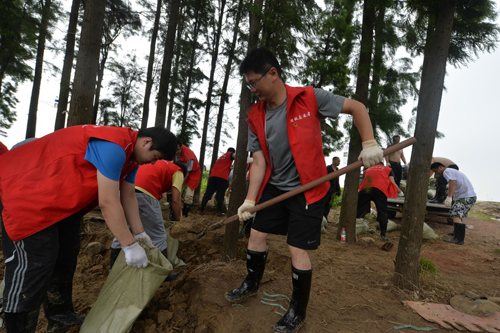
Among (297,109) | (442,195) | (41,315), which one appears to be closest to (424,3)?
(297,109)

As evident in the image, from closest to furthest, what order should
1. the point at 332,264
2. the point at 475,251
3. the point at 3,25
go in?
the point at 332,264 → the point at 475,251 → the point at 3,25

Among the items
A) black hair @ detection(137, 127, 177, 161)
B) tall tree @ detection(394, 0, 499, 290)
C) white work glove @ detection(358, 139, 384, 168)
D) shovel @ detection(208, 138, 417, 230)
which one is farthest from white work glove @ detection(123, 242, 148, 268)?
tall tree @ detection(394, 0, 499, 290)

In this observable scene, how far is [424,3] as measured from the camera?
291 cm

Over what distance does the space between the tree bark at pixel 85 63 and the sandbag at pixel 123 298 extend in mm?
2602

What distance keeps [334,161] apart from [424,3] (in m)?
4.74

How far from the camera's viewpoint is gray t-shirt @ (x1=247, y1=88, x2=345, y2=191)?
2.04 meters

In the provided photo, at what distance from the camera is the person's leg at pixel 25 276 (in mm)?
1736

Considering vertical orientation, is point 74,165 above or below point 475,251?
above

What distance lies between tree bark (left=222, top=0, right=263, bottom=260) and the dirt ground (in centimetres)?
24

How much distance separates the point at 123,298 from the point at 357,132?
4.23 metres

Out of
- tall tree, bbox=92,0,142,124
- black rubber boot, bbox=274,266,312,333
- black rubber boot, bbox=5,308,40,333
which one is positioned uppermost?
tall tree, bbox=92,0,142,124

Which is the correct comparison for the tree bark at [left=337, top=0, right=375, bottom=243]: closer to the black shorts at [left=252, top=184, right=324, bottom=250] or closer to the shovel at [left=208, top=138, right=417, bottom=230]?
the shovel at [left=208, top=138, right=417, bottom=230]

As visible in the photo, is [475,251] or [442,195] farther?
[442,195]

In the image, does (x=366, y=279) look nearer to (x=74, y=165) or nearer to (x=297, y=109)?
(x=297, y=109)
